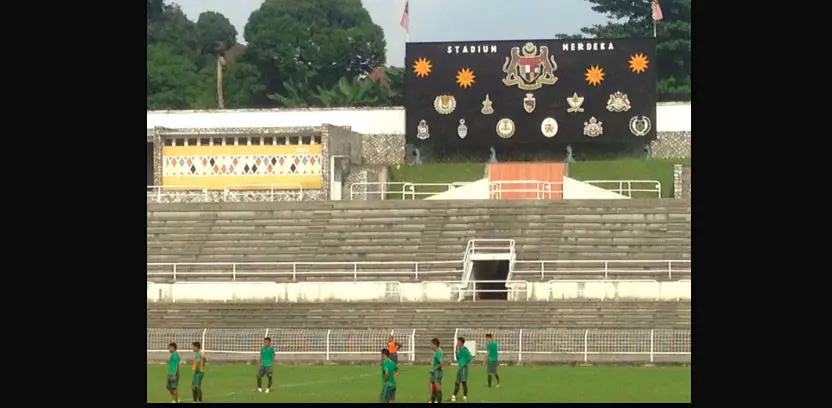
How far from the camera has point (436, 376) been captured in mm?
31656

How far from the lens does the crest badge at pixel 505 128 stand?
62406 millimetres

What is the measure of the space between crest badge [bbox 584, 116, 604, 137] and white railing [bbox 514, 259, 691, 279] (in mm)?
15877

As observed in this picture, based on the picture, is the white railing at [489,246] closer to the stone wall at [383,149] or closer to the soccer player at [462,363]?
the soccer player at [462,363]

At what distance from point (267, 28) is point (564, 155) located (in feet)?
85.6

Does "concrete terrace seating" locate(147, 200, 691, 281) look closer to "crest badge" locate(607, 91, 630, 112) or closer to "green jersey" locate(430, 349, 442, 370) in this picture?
"crest badge" locate(607, 91, 630, 112)

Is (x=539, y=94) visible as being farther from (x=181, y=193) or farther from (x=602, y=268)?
(x=602, y=268)

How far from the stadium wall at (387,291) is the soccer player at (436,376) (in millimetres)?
13029

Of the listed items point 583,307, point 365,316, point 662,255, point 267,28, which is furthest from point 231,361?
point 267,28

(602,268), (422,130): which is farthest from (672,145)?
(602,268)

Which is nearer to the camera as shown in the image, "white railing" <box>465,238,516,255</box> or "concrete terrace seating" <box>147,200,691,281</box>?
"concrete terrace seating" <box>147,200,691,281</box>

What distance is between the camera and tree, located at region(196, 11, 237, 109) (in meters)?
92.8

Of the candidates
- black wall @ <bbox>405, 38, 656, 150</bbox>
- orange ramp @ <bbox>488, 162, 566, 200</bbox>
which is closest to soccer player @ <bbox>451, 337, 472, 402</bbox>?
orange ramp @ <bbox>488, 162, 566, 200</bbox>

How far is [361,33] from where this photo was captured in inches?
3396

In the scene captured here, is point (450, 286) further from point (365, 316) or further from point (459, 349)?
point (459, 349)
